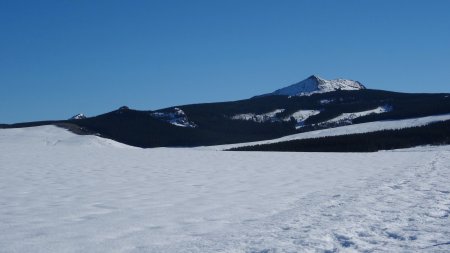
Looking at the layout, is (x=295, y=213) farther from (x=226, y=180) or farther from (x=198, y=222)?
(x=226, y=180)

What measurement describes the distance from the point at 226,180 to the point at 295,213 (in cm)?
562

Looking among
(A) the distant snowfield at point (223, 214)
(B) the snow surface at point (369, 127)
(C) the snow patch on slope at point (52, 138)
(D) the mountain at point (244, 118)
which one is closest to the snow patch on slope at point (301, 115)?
(D) the mountain at point (244, 118)

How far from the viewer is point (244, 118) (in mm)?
115250

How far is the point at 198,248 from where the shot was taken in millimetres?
5438

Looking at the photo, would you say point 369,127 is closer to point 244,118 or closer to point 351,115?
point 351,115

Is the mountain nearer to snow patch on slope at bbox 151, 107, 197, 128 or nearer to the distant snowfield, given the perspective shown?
snow patch on slope at bbox 151, 107, 197, 128

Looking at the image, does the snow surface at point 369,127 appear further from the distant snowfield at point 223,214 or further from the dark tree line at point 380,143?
the distant snowfield at point 223,214

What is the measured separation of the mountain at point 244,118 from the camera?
8138 centimetres

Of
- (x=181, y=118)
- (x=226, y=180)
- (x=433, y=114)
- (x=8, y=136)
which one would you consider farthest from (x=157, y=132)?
(x=226, y=180)

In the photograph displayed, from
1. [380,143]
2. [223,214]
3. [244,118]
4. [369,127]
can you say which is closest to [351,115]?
[244,118]

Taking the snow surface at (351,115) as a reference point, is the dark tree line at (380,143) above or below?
below

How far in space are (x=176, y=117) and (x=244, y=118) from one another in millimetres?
16582

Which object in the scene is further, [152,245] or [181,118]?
[181,118]

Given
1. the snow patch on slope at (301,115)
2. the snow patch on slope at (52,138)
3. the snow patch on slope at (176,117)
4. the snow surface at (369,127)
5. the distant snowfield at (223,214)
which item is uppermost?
the snow patch on slope at (176,117)
